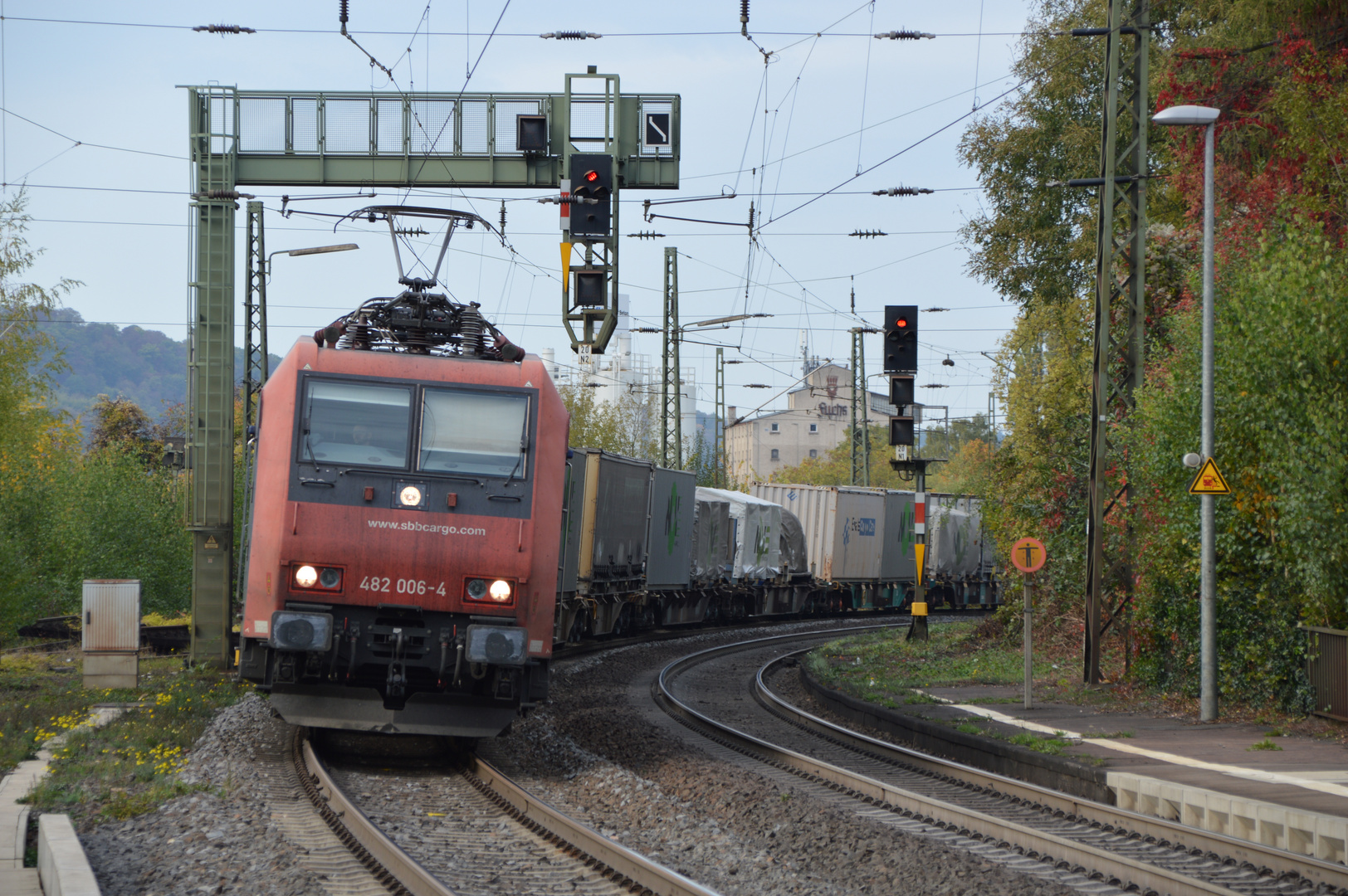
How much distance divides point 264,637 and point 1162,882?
6688 millimetres

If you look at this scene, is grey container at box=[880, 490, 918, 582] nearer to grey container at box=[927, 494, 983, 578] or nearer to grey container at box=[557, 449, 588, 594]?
grey container at box=[927, 494, 983, 578]

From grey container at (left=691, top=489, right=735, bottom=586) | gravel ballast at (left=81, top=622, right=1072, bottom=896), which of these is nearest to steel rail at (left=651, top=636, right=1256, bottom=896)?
gravel ballast at (left=81, top=622, right=1072, bottom=896)


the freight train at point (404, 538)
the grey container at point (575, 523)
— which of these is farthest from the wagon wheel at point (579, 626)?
the freight train at point (404, 538)

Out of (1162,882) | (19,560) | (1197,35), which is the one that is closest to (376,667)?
(1162,882)

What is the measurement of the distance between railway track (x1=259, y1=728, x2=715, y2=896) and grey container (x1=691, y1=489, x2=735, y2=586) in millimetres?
A: 21382

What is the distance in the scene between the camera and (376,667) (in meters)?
10.3

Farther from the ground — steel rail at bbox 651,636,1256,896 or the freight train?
the freight train

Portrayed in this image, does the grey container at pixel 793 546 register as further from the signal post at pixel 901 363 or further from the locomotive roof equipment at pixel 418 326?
the locomotive roof equipment at pixel 418 326

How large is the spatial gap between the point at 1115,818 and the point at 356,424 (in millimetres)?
6565

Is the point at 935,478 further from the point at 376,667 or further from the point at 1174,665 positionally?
the point at 376,667

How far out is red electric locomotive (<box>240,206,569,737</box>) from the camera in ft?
33.2

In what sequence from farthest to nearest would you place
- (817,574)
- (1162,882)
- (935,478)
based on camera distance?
(935,478), (817,574), (1162,882)

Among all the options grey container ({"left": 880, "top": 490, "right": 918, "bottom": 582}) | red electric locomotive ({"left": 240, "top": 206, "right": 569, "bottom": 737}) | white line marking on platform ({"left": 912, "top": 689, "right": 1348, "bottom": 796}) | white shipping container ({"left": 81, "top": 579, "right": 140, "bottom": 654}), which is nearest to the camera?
white line marking on platform ({"left": 912, "top": 689, "right": 1348, "bottom": 796})

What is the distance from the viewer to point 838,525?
3759 centimetres
